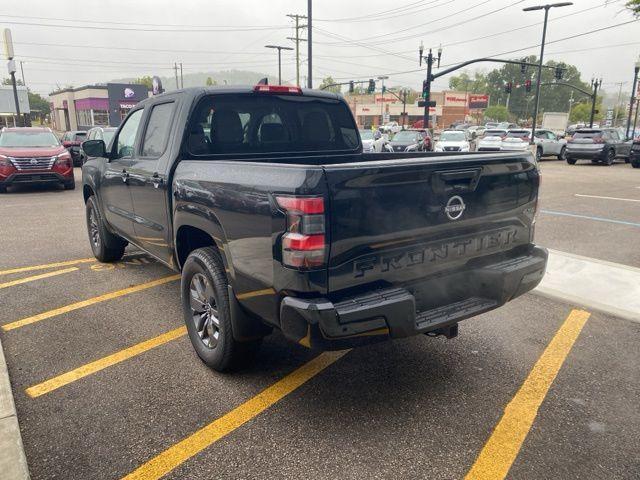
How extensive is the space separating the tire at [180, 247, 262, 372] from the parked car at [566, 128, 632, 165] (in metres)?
22.7

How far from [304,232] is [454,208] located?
3.30 feet

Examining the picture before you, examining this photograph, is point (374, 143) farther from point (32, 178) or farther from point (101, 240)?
point (101, 240)

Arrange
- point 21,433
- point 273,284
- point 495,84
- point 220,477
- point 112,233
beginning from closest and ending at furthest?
point 220,477
point 273,284
point 21,433
point 112,233
point 495,84

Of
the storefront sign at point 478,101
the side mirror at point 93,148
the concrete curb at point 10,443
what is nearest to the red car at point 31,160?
the side mirror at point 93,148

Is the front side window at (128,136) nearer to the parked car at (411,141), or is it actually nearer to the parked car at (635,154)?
the parked car at (411,141)

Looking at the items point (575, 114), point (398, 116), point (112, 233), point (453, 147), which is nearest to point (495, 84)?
point (575, 114)

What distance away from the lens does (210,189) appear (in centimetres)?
314

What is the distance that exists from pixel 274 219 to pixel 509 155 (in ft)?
5.59

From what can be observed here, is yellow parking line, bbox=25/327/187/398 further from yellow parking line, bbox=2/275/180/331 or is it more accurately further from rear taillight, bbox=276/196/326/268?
rear taillight, bbox=276/196/326/268

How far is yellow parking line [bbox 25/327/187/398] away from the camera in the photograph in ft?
10.8

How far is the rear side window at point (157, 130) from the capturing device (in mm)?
4055

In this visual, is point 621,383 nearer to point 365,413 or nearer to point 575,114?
point 365,413

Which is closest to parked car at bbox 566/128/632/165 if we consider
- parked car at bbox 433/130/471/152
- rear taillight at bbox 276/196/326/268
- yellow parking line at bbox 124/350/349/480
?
parked car at bbox 433/130/471/152

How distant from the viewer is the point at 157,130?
4.26 meters
